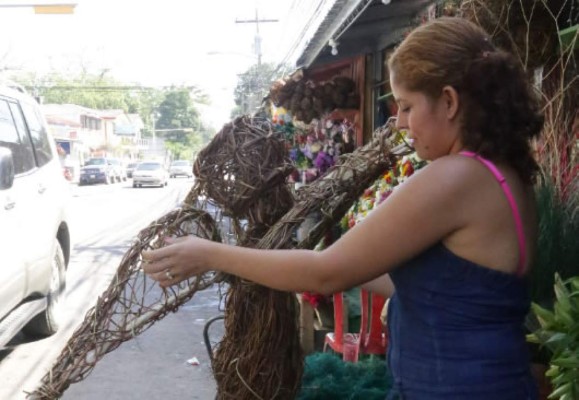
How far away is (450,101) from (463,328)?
465mm

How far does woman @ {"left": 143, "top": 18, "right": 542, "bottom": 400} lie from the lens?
129cm

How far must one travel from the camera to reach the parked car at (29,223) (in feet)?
14.6

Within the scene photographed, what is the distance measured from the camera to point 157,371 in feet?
16.7

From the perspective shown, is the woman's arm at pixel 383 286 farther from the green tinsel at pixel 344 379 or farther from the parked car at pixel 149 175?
the parked car at pixel 149 175

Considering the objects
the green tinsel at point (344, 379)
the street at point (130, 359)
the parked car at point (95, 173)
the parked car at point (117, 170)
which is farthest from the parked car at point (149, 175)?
the green tinsel at point (344, 379)

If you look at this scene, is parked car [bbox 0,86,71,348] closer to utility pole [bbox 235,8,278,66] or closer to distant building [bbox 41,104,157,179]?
utility pole [bbox 235,8,278,66]

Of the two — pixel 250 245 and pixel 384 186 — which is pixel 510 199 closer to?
pixel 250 245

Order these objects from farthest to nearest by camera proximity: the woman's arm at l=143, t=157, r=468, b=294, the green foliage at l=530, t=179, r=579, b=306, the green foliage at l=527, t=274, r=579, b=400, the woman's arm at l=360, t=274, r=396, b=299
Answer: the green foliage at l=530, t=179, r=579, b=306 → the woman's arm at l=360, t=274, r=396, b=299 → the green foliage at l=527, t=274, r=579, b=400 → the woman's arm at l=143, t=157, r=468, b=294

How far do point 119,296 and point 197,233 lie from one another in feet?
1.00

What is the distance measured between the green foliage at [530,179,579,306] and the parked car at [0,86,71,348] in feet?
11.1

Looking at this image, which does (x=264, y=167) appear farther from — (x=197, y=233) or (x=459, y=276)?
(x=459, y=276)

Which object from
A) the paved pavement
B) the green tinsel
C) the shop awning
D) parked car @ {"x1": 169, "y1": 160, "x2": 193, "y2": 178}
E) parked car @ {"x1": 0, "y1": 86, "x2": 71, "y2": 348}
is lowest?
parked car @ {"x1": 169, "y1": 160, "x2": 193, "y2": 178}

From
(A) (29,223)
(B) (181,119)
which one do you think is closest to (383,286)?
(A) (29,223)

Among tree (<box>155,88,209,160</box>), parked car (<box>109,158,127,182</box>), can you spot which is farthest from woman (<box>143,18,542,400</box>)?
tree (<box>155,88,209,160</box>)
